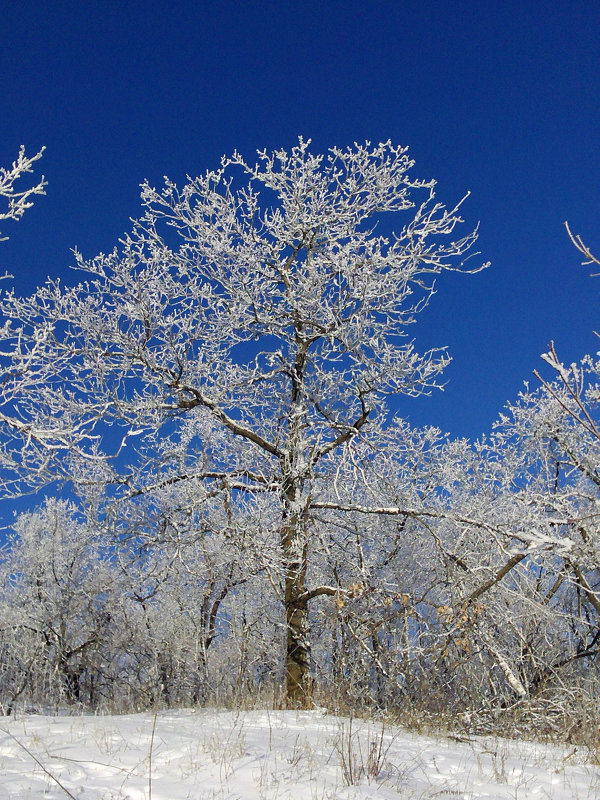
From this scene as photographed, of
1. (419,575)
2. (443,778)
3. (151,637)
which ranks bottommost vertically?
(443,778)

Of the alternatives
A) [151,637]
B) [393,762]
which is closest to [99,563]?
[151,637]

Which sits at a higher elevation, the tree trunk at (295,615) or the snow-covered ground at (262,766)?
the tree trunk at (295,615)

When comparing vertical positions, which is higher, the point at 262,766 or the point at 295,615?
the point at 295,615

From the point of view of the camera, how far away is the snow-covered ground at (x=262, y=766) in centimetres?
378

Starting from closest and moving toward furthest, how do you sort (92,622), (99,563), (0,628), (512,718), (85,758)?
(85,758), (512,718), (0,628), (92,622), (99,563)

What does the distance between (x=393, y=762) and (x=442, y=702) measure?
2.97m

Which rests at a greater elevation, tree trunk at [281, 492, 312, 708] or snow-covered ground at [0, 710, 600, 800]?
tree trunk at [281, 492, 312, 708]

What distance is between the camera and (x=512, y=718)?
716cm

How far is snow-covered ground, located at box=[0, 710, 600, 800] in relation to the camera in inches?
149

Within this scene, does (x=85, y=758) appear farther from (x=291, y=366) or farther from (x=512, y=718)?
(x=291, y=366)

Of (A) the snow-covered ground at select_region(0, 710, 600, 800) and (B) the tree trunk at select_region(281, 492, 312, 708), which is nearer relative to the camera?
(A) the snow-covered ground at select_region(0, 710, 600, 800)

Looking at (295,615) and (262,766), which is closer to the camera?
(262,766)

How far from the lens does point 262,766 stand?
13.6 feet

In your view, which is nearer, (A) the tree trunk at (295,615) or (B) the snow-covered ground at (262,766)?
(B) the snow-covered ground at (262,766)
